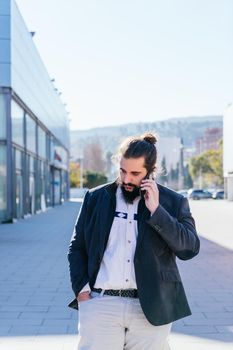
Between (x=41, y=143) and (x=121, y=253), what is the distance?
93.0 ft

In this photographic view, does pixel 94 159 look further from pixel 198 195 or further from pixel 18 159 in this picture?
pixel 18 159

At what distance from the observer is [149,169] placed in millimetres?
2551

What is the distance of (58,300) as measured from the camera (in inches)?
270

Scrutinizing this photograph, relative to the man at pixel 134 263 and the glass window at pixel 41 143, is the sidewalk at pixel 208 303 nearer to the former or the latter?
the man at pixel 134 263

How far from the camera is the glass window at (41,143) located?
97.0ft

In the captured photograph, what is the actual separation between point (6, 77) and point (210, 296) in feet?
47.8

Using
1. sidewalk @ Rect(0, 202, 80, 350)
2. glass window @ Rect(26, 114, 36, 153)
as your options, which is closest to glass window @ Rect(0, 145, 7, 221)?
glass window @ Rect(26, 114, 36, 153)

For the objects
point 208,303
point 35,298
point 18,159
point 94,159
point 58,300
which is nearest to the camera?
point 208,303

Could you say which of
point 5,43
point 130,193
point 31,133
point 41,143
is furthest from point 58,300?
point 41,143

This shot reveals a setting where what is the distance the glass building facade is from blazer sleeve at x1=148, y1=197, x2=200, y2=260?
17.6 metres

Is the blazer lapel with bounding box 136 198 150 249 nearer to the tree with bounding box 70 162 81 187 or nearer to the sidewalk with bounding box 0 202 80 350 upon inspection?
the sidewalk with bounding box 0 202 80 350

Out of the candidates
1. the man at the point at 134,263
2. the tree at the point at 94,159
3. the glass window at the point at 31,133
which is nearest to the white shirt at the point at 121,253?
the man at the point at 134,263

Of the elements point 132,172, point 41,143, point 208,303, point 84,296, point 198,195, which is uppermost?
point 41,143

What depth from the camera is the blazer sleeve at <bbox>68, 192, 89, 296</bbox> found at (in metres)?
2.58
